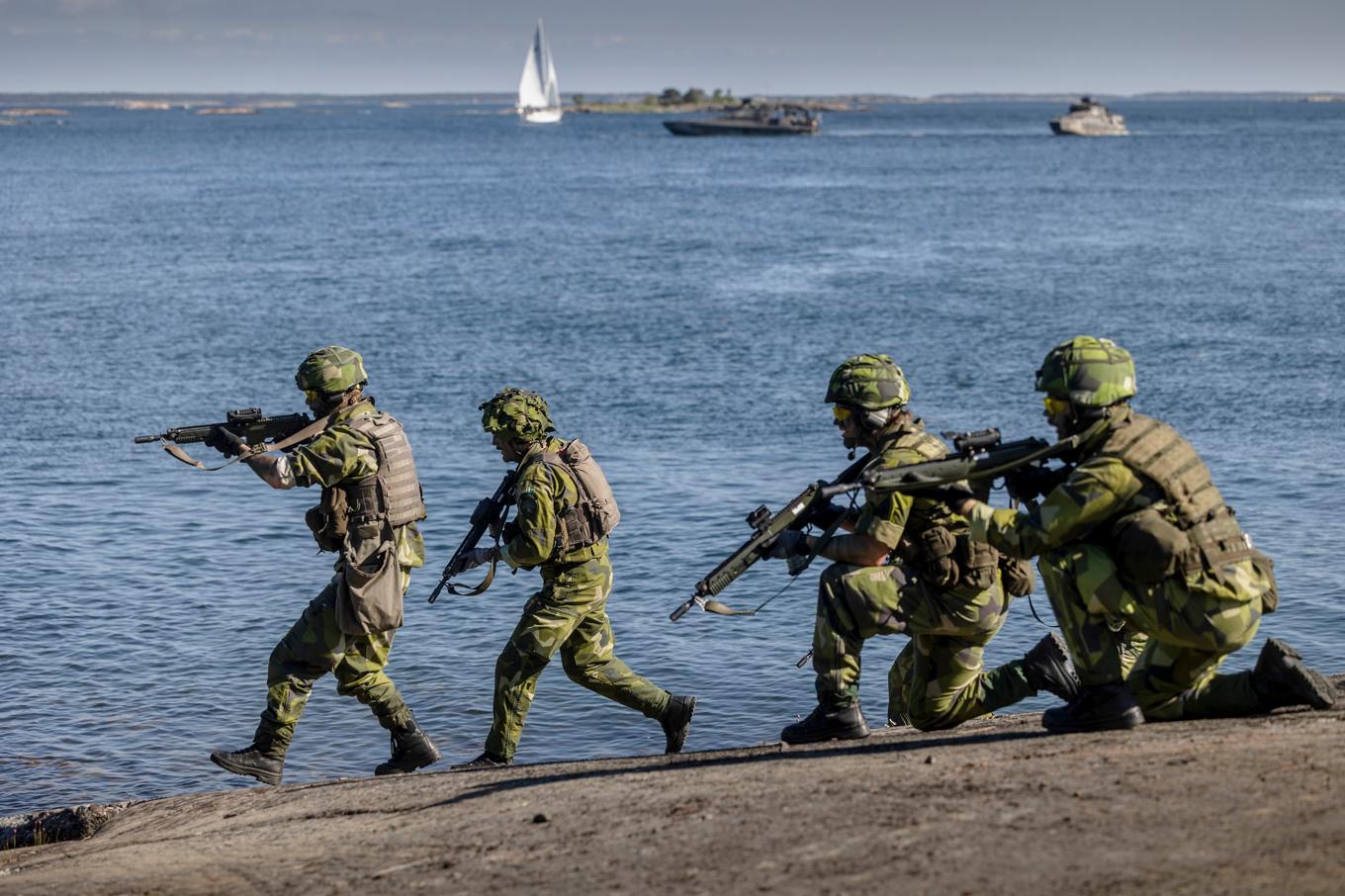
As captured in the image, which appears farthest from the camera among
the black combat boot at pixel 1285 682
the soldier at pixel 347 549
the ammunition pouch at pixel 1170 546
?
the soldier at pixel 347 549

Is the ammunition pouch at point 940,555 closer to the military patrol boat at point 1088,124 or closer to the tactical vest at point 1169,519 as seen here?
the tactical vest at point 1169,519

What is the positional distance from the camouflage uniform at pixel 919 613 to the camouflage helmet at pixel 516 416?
202 centimetres

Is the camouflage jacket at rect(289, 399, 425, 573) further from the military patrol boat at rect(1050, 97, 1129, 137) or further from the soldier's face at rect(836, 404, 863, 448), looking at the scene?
the military patrol boat at rect(1050, 97, 1129, 137)

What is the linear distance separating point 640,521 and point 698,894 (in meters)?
11.5

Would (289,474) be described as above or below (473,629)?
above

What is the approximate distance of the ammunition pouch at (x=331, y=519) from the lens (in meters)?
9.26

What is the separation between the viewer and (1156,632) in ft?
24.2

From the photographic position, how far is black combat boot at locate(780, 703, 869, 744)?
8.52 meters

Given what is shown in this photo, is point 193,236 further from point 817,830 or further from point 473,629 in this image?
point 817,830

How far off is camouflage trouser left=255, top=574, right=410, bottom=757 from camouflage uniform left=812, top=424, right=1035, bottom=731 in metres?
2.70

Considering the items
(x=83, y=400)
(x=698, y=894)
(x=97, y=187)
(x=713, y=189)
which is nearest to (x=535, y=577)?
(x=698, y=894)

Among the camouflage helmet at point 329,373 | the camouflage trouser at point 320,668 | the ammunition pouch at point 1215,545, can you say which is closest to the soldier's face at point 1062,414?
the ammunition pouch at point 1215,545

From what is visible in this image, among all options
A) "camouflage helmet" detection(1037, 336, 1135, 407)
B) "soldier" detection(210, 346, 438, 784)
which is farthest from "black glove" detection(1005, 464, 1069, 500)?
"soldier" detection(210, 346, 438, 784)

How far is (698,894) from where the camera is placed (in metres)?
5.99
